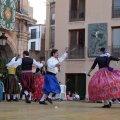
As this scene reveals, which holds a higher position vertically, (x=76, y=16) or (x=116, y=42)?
(x=76, y=16)

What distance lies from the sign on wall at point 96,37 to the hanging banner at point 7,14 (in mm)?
5608

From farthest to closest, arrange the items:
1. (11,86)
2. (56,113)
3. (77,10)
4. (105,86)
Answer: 1. (77,10)
2. (11,86)
3. (105,86)
4. (56,113)

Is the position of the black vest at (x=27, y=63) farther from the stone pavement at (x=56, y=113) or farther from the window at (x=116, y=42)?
the window at (x=116, y=42)

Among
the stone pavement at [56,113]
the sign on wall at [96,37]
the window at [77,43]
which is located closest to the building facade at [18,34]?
the window at [77,43]

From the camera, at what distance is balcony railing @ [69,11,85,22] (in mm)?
27547

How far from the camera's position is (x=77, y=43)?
27.4 meters

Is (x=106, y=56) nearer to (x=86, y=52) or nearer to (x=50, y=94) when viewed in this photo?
(x=50, y=94)

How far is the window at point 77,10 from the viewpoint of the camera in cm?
2761

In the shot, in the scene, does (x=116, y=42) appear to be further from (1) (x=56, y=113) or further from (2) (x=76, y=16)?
(1) (x=56, y=113)

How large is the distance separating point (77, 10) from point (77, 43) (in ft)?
8.26

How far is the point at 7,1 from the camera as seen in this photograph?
923 inches

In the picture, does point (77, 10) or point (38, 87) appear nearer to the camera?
point (38, 87)

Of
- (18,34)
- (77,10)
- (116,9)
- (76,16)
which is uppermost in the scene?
(77,10)

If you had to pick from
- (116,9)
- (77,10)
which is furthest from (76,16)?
(116,9)
